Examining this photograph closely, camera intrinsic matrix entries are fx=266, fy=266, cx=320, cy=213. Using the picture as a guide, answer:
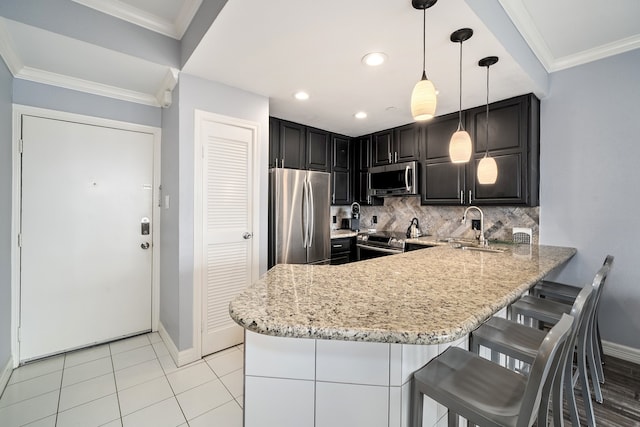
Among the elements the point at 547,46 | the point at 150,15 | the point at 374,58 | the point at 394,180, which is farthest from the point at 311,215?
the point at 547,46

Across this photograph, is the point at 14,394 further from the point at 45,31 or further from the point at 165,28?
the point at 165,28

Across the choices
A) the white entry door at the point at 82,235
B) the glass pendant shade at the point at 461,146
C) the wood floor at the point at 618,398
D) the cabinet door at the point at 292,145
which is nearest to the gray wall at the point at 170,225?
the white entry door at the point at 82,235

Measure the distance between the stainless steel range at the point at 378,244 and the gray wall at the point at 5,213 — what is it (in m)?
3.45

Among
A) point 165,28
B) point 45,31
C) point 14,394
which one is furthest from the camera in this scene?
point 165,28

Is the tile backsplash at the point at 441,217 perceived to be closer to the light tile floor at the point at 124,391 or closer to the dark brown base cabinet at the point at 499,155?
the dark brown base cabinet at the point at 499,155

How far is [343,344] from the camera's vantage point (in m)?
0.92

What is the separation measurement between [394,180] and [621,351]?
261 centimetres

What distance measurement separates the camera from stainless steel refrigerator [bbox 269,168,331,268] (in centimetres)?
280

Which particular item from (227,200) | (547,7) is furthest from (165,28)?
(547,7)

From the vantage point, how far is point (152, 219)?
2.72 metres

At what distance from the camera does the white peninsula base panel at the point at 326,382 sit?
2.98ft

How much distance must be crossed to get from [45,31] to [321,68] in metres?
1.79

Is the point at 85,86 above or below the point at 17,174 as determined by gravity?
above

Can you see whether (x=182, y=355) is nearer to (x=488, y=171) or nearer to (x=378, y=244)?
(x=378, y=244)
